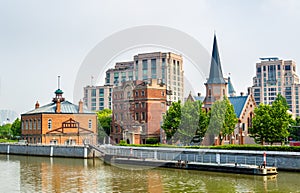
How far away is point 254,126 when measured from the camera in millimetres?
57031

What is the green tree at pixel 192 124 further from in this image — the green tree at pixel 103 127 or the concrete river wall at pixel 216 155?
the green tree at pixel 103 127

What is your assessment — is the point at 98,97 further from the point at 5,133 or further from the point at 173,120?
the point at 173,120

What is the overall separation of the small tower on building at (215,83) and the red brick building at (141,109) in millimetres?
9698

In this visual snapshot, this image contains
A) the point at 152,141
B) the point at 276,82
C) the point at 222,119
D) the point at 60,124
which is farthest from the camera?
the point at 276,82

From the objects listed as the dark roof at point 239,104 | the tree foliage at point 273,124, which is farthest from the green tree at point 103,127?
the tree foliage at point 273,124

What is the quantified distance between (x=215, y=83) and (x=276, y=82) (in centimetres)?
9498

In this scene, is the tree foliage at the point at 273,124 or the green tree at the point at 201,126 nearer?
the tree foliage at the point at 273,124

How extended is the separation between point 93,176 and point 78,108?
3779cm

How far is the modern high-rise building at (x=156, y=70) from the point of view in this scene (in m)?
135

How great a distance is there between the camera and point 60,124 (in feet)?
237

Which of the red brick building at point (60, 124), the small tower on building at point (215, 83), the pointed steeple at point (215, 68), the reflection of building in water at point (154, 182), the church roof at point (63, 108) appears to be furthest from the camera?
the church roof at point (63, 108)

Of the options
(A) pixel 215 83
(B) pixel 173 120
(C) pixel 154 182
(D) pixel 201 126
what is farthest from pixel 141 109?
(C) pixel 154 182

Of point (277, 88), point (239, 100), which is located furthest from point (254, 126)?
point (277, 88)

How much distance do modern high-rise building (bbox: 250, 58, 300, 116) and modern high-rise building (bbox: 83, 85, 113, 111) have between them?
54447 millimetres
